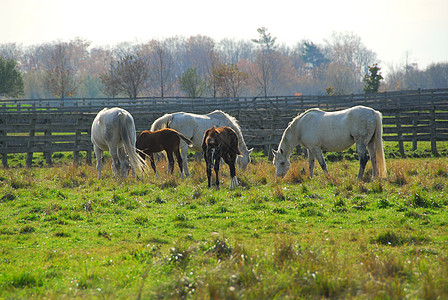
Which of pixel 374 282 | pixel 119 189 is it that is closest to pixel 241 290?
pixel 374 282

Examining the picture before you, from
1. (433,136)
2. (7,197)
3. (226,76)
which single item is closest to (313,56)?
(226,76)

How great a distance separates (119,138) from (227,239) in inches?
275

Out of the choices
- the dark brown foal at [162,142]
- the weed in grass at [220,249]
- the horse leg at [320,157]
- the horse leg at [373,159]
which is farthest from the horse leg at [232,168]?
the weed in grass at [220,249]

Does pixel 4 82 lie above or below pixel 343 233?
above

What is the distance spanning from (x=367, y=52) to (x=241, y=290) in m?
125

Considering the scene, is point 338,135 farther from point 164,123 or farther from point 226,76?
point 226,76

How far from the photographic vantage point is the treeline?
65312 mm

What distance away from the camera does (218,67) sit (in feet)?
215

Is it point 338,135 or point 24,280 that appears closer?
point 24,280

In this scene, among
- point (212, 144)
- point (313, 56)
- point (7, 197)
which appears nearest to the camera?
point (7, 197)

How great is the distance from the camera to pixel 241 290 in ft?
11.7

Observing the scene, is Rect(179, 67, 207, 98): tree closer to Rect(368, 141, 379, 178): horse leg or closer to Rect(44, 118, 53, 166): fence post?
Rect(44, 118, 53, 166): fence post

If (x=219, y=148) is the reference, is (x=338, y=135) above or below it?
above

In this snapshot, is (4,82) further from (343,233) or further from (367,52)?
(367,52)
